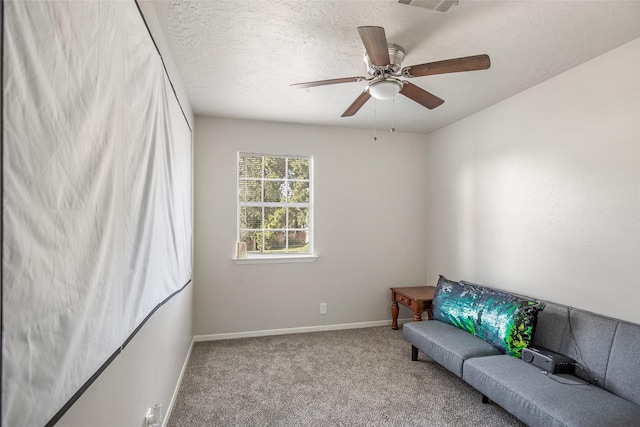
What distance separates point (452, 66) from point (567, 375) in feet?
6.78

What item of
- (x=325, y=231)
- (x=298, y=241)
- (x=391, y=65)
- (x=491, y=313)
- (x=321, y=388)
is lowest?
(x=321, y=388)

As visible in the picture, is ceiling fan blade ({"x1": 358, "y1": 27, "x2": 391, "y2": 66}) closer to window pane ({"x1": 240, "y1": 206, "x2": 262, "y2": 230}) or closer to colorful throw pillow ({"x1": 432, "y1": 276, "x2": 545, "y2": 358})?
colorful throw pillow ({"x1": 432, "y1": 276, "x2": 545, "y2": 358})

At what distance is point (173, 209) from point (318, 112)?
193cm

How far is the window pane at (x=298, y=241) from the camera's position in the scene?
12.9ft

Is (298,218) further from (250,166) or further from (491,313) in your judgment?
(491,313)

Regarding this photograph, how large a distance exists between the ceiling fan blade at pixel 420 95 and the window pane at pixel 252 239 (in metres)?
2.35

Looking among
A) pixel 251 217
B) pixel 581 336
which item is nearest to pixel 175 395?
pixel 251 217

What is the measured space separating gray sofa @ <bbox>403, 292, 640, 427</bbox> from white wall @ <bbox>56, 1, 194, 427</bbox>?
2.04 meters

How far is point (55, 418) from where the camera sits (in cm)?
74

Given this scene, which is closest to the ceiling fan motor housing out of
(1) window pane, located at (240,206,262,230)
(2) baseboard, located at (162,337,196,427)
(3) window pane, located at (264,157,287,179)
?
(3) window pane, located at (264,157,287,179)

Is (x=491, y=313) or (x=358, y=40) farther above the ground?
(x=358, y=40)

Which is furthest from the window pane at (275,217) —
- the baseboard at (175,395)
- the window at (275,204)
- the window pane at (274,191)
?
the baseboard at (175,395)

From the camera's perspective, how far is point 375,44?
1.66 meters

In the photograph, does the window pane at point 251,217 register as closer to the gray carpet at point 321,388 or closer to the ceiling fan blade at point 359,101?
the gray carpet at point 321,388
